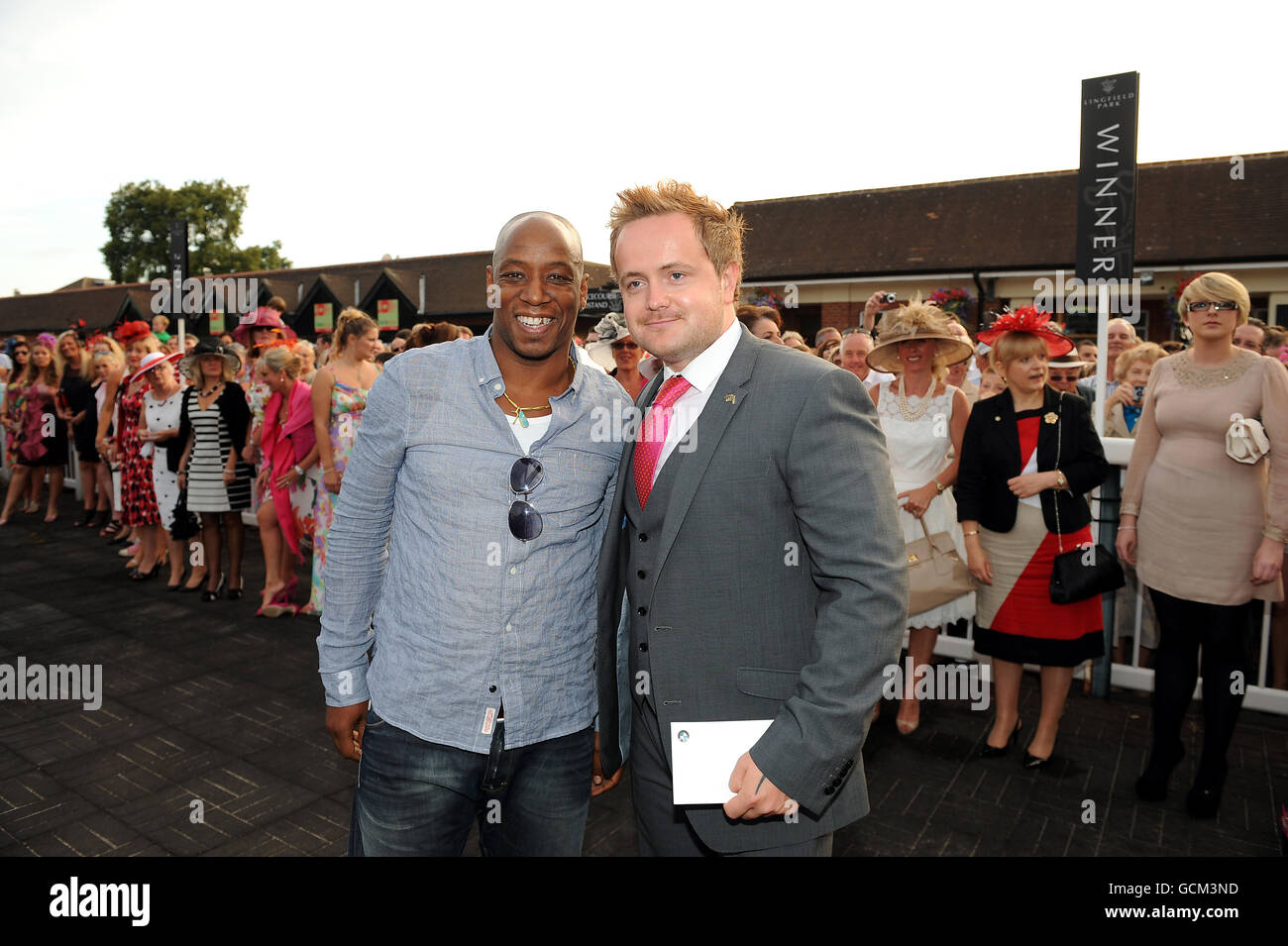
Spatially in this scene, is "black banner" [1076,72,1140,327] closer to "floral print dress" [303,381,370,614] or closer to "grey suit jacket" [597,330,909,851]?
"grey suit jacket" [597,330,909,851]

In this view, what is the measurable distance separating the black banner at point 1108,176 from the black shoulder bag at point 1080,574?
8.34ft

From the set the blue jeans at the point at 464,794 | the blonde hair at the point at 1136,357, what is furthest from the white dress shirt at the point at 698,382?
the blonde hair at the point at 1136,357

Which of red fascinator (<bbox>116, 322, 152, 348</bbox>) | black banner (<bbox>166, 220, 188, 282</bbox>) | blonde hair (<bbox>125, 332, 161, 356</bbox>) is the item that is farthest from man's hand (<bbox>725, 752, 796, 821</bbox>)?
black banner (<bbox>166, 220, 188, 282</bbox>)

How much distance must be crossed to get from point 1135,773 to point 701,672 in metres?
3.68

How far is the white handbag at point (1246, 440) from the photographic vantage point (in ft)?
12.7

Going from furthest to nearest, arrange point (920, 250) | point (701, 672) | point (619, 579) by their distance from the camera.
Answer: point (920, 250), point (619, 579), point (701, 672)

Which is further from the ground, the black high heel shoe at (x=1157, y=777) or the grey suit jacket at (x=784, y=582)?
the grey suit jacket at (x=784, y=582)

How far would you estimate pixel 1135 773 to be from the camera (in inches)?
172

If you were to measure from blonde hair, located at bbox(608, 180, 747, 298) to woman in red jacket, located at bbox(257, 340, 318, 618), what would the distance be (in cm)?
553

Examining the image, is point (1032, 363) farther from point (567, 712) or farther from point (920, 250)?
point (920, 250)

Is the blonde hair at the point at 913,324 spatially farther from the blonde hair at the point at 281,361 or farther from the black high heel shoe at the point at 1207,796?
the blonde hair at the point at 281,361

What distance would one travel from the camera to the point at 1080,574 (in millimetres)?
4363

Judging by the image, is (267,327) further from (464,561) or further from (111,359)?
(464,561)
